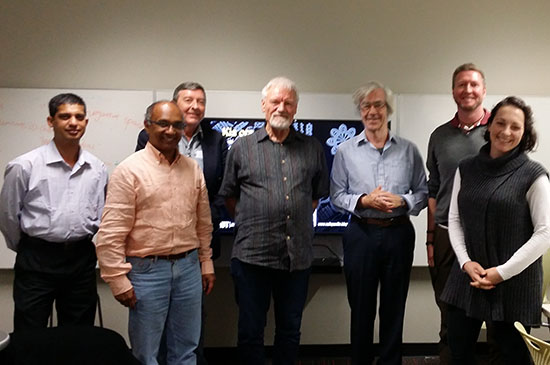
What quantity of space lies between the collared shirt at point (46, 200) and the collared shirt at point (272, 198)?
0.71 metres

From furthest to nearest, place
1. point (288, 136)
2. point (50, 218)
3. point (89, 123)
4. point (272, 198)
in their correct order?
point (89, 123), point (288, 136), point (272, 198), point (50, 218)

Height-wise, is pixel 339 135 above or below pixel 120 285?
above

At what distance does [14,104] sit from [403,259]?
2.57m

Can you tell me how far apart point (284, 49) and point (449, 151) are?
4.36 ft

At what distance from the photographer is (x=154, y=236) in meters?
2.19

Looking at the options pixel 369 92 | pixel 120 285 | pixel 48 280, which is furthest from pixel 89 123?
pixel 369 92

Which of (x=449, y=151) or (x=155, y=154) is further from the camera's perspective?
(x=449, y=151)

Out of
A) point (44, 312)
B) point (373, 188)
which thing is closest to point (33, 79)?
point (44, 312)

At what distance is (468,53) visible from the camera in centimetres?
352

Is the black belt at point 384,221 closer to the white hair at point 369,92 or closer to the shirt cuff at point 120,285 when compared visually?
the white hair at point 369,92

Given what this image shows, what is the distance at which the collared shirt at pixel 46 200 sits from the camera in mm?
2375

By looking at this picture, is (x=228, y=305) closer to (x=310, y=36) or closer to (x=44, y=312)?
(x=44, y=312)

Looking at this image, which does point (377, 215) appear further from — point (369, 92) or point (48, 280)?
point (48, 280)

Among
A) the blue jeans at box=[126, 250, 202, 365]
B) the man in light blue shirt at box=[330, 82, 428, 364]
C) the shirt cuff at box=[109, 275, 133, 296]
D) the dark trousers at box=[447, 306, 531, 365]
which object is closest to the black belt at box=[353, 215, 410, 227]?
the man in light blue shirt at box=[330, 82, 428, 364]
